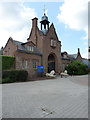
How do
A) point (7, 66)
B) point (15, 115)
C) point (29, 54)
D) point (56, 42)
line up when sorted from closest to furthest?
point (15, 115) < point (7, 66) < point (29, 54) < point (56, 42)

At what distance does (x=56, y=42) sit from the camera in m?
34.1

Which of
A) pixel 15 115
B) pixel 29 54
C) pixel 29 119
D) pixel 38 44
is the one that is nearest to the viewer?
pixel 29 119

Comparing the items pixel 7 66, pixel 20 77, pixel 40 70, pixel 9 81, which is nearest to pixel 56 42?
pixel 40 70

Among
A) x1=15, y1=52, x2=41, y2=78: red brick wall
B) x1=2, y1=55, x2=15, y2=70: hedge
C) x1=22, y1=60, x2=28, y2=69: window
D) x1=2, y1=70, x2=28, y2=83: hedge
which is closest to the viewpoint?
x1=2, y1=70, x2=28, y2=83: hedge

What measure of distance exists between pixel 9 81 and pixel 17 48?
8.59 metres

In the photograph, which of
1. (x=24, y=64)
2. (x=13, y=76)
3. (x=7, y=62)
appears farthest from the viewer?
(x=24, y=64)

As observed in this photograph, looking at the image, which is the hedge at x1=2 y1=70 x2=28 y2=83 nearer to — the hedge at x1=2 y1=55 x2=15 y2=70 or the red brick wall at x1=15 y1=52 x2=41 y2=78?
the hedge at x1=2 y1=55 x2=15 y2=70

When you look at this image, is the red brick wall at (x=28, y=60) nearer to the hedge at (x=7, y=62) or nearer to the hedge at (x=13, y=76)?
the hedge at (x=7, y=62)

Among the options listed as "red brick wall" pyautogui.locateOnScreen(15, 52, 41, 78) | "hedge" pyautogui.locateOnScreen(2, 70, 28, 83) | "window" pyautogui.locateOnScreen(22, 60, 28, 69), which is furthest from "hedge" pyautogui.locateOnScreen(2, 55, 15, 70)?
"hedge" pyautogui.locateOnScreen(2, 70, 28, 83)

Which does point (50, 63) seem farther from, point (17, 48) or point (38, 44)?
point (17, 48)

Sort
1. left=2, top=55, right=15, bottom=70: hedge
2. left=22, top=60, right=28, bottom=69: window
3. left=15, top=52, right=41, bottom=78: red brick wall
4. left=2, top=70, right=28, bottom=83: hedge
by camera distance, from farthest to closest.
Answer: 1. left=22, top=60, right=28, bottom=69: window
2. left=15, top=52, right=41, bottom=78: red brick wall
3. left=2, top=55, right=15, bottom=70: hedge
4. left=2, top=70, right=28, bottom=83: hedge

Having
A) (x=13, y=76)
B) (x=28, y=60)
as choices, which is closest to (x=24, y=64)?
(x=28, y=60)

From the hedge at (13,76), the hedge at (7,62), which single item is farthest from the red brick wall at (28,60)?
the hedge at (13,76)

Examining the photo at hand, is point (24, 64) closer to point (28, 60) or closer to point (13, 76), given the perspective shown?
point (28, 60)
